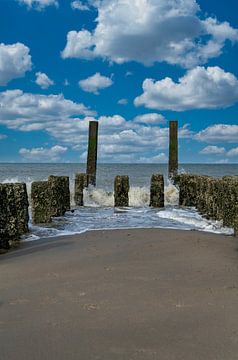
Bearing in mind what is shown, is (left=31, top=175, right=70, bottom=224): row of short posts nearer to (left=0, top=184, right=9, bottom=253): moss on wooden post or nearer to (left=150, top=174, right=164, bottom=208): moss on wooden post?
(left=0, top=184, right=9, bottom=253): moss on wooden post

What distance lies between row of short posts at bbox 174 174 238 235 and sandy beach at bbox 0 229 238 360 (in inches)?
75.8

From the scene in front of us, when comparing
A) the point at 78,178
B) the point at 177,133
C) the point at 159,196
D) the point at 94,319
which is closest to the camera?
the point at 94,319

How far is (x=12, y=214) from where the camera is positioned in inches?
298

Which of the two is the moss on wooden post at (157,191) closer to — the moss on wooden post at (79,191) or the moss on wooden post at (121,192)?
the moss on wooden post at (121,192)

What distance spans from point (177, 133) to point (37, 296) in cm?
1369

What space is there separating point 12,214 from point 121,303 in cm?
439

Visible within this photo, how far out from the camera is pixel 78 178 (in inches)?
581

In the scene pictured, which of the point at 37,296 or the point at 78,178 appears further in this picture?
the point at 78,178

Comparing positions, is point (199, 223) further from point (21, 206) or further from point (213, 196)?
point (21, 206)

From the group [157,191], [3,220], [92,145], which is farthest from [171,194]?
[3,220]

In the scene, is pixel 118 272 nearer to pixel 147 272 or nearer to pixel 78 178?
pixel 147 272

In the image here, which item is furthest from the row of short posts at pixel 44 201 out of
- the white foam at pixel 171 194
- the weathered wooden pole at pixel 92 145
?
the white foam at pixel 171 194

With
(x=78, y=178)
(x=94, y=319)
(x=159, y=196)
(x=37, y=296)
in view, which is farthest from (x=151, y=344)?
(x=78, y=178)

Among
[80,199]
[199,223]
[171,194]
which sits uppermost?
[171,194]
